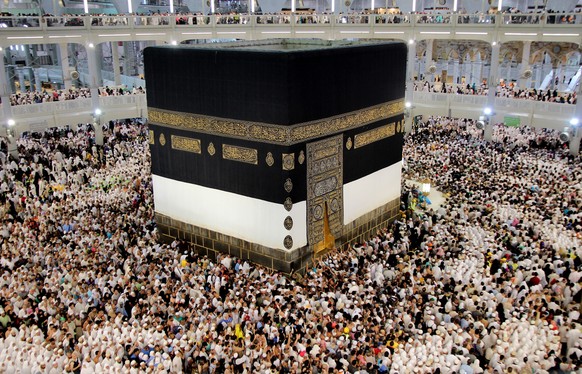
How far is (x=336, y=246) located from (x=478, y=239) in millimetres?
2577

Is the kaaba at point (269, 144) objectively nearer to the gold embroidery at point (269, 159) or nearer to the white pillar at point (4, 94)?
the gold embroidery at point (269, 159)

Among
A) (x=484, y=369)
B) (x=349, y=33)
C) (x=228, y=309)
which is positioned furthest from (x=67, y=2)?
(x=484, y=369)

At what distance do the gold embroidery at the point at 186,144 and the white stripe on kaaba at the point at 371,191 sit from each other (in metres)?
2.83

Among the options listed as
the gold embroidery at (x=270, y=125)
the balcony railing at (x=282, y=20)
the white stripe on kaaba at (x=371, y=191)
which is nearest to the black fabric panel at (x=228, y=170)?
the gold embroidery at (x=270, y=125)

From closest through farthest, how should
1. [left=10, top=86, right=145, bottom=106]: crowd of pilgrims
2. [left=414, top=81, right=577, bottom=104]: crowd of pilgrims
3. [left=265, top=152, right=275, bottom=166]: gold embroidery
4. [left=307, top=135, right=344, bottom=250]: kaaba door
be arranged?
[left=265, top=152, right=275, bottom=166]: gold embroidery, [left=307, top=135, right=344, bottom=250]: kaaba door, [left=414, top=81, right=577, bottom=104]: crowd of pilgrims, [left=10, top=86, right=145, bottom=106]: crowd of pilgrims

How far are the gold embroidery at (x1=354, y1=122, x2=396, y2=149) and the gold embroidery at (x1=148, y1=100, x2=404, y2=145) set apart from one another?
0.21 metres

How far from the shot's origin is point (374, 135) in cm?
1070

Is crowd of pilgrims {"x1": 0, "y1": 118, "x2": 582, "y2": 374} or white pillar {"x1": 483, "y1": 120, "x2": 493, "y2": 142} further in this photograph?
white pillar {"x1": 483, "y1": 120, "x2": 493, "y2": 142}

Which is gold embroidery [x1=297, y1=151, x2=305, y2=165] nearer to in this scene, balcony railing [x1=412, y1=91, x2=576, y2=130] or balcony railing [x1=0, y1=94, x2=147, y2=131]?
balcony railing [x1=412, y1=91, x2=576, y2=130]

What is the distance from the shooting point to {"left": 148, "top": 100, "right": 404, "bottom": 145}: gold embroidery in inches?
350

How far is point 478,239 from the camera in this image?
32.5 feet

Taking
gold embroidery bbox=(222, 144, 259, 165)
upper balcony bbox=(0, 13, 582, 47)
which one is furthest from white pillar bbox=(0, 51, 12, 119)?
gold embroidery bbox=(222, 144, 259, 165)

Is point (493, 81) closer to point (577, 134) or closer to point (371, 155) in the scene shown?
point (577, 134)

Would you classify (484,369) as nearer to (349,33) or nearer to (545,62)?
(349,33)
